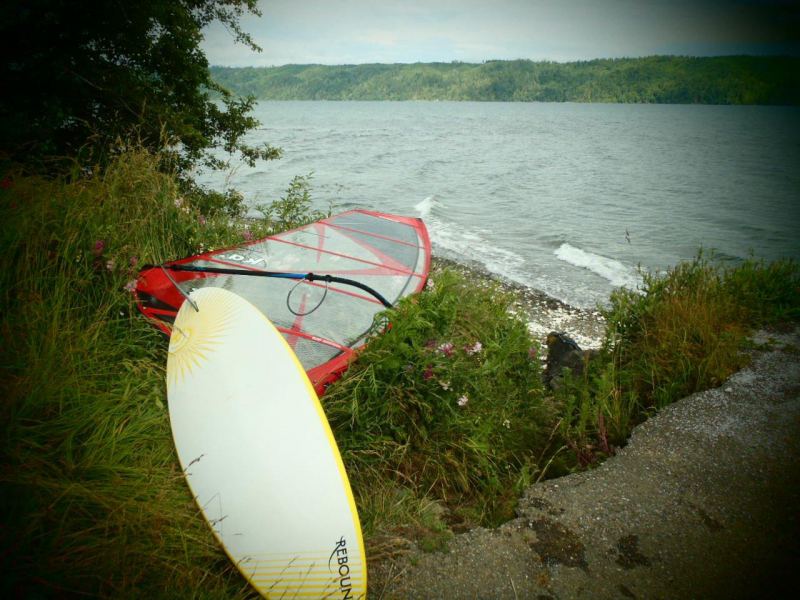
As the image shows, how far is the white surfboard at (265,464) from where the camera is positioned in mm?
1874

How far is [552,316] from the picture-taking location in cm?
694

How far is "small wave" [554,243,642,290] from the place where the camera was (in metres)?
8.93

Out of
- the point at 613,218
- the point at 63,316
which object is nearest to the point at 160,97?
the point at 63,316

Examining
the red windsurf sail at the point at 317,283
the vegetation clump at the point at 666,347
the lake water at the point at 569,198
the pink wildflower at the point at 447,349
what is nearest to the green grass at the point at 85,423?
the red windsurf sail at the point at 317,283

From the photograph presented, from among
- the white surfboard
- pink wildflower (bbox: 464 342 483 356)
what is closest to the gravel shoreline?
pink wildflower (bbox: 464 342 483 356)

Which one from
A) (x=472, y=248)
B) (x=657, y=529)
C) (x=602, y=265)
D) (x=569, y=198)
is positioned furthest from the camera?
(x=569, y=198)

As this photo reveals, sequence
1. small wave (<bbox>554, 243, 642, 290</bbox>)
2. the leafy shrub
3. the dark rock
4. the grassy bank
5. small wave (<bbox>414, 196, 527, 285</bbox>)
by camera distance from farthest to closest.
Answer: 1. small wave (<bbox>414, 196, 527, 285</bbox>)
2. small wave (<bbox>554, 243, 642, 290</bbox>)
3. the dark rock
4. the leafy shrub
5. the grassy bank

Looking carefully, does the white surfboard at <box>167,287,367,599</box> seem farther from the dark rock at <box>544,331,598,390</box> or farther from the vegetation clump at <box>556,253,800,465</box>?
the dark rock at <box>544,331,598,390</box>

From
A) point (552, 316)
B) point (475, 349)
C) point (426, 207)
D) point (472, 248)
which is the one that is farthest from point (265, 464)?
point (426, 207)

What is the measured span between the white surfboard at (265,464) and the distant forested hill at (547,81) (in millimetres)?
98461

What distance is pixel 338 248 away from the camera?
5.15 m

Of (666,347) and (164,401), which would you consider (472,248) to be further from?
(164,401)

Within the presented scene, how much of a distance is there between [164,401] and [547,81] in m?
157

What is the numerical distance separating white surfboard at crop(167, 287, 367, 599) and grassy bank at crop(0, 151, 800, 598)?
0.39 ft
